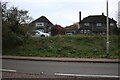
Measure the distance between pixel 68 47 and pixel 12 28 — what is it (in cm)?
666

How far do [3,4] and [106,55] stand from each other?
12.3 meters

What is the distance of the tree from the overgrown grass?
824 mm

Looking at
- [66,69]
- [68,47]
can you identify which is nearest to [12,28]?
[68,47]

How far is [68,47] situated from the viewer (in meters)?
21.8

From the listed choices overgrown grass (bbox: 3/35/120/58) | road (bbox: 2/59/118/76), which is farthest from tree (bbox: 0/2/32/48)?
road (bbox: 2/59/118/76)

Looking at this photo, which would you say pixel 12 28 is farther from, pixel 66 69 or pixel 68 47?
pixel 66 69

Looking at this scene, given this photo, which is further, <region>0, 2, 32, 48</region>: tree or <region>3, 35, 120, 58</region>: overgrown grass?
<region>0, 2, 32, 48</region>: tree

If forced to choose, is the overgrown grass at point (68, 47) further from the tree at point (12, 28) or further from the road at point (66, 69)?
the road at point (66, 69)

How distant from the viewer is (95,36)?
83.5 feet

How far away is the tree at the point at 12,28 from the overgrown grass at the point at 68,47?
824 mm

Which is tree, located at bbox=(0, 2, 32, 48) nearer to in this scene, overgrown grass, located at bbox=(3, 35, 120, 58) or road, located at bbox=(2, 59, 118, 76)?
overgrown grass, located at bbox=(3, 35, 120, 58)

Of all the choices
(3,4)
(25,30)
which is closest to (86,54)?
(25,30)

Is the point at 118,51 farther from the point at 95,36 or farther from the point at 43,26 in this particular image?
the point at 43,26

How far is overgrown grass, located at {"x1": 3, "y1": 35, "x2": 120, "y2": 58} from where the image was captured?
62.7ft
